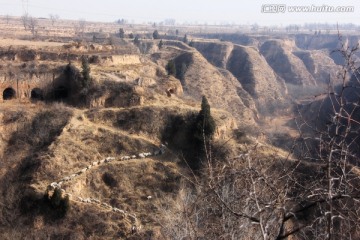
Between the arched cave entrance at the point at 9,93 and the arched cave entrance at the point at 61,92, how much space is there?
398 cm

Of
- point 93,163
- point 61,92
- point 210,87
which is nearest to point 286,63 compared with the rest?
point 210,87

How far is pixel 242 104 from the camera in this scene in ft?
230

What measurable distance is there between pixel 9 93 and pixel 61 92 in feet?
16.2

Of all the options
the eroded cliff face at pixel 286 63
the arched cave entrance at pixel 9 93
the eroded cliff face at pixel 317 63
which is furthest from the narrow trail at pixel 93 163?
the eroded cliff face at pixel 317 63

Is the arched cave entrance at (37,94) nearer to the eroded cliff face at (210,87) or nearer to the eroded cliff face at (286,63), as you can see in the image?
the eroded cliff face at (210,87)

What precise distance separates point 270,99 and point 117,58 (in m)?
46.7

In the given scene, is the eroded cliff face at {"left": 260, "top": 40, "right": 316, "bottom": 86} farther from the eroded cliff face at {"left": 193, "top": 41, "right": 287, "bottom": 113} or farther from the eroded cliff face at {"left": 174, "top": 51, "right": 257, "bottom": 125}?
the eroded cliff face at {"left": 174, "top": 51, "right": 257, "bottom": 125}

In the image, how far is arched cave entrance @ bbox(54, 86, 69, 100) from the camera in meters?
39.9

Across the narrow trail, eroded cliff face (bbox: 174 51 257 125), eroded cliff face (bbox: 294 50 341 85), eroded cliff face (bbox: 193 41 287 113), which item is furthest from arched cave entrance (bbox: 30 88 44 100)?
eroded cliff face (bbox: 294 50 341 85)

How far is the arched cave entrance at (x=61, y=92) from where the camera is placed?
3988cm

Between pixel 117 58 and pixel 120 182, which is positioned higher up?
pixel 117 58

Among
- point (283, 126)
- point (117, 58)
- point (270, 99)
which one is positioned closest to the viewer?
point (117, 58)

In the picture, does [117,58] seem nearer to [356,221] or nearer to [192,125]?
[192,125]

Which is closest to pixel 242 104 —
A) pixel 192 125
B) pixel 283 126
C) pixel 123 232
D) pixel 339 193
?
pixel 283 126
